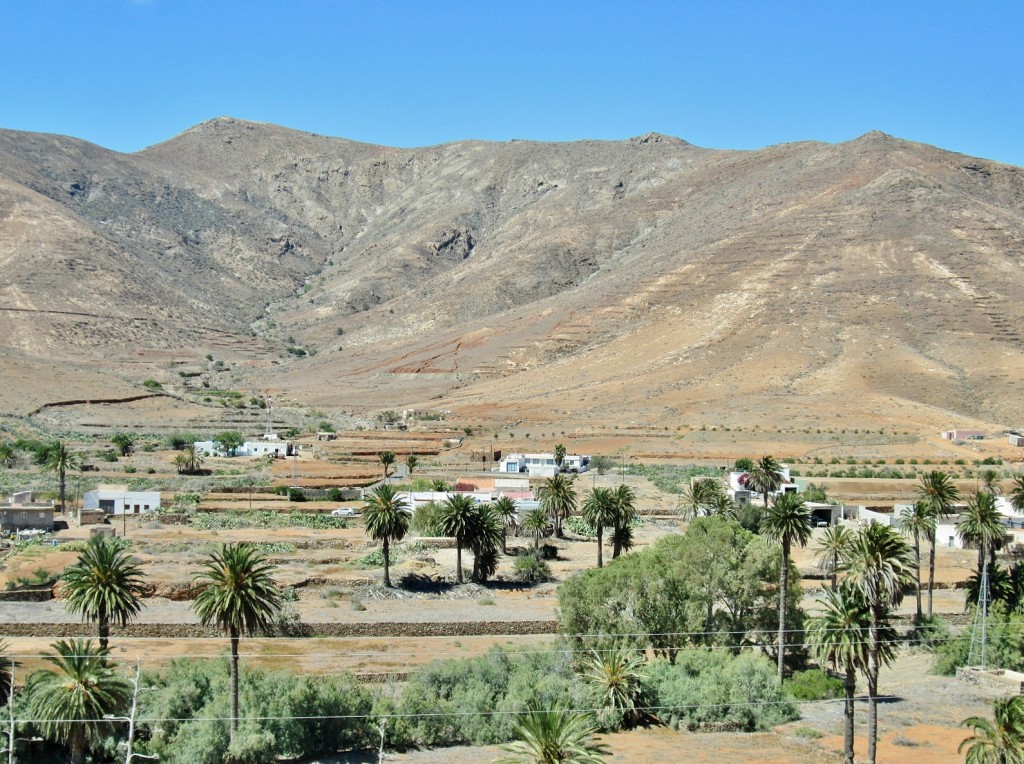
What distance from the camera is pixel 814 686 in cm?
3212

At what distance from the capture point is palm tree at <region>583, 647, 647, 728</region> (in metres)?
29.1

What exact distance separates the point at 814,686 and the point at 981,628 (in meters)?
8.12

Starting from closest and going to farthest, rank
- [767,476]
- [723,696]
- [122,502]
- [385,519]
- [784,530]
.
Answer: [723,696], [784,530], [385,519], [767,476], [122,502]

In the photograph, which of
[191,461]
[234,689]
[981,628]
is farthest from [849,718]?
[191,461]

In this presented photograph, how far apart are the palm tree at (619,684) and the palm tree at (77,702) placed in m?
12.2

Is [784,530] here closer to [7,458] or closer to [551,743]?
[551,743]

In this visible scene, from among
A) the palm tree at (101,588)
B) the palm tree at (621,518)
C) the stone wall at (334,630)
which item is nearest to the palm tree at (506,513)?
the palm tree at (621,518)

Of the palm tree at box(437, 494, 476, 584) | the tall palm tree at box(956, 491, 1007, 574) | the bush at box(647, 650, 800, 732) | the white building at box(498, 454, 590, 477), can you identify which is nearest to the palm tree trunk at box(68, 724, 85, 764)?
the bush at box(647, 650, 800, 732)

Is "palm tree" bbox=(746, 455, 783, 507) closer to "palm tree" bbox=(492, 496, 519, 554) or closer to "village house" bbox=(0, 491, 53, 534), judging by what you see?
"palm tree" bbox=(492, 496, 519, 554)

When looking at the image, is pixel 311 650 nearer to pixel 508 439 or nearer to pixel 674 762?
pixel 674 762

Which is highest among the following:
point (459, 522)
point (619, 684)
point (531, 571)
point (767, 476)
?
point (767, 476)

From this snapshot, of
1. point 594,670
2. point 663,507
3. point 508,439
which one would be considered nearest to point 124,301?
point 508,439

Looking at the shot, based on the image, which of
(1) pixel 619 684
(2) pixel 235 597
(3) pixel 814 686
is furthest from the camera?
(3) pixel 814 686

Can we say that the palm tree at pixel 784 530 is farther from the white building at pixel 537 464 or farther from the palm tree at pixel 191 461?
the palm tree at pixel 191 461
